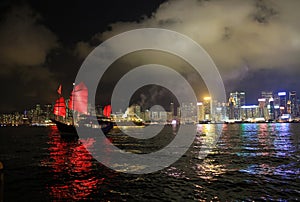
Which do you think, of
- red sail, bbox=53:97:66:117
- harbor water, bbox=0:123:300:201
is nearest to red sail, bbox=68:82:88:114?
Answer: red sail, bbox=53:97:66:117

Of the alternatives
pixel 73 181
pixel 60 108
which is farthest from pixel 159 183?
pixel 60 108

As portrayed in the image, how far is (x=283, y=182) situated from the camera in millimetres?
16812

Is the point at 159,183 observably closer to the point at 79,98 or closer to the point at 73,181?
the point at 73,181

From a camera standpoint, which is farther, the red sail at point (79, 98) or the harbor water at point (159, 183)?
the red sail at point (79, 98)

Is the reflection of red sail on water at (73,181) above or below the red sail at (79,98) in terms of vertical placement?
below

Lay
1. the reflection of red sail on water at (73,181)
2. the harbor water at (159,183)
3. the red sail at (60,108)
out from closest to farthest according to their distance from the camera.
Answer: the harbor water at (159,183), the reflection of red sail on water at (73,181), the red sail at (60,108)

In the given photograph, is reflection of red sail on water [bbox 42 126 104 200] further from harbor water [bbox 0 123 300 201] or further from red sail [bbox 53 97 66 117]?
red sail [bbox 53 97 66 117]

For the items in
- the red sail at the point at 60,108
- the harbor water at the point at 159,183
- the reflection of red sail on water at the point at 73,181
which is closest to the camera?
the harbor water at the point at 159,183

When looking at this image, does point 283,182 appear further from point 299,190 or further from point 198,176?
point 198,176

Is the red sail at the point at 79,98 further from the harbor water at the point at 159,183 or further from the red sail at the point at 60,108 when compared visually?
the harbor water at the point at 159,183

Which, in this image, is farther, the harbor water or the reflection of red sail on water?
the reflection of red sail on water

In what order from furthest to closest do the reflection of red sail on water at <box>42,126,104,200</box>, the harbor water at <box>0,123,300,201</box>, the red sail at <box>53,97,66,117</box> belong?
the red sail at <box>53,97,66,117</box> < the reflection of red sail on water at <box>42,126,104,200</box> < the harbor water at <box>0,123,300,201</box>

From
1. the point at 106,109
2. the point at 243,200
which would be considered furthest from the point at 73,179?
the point at 106,109

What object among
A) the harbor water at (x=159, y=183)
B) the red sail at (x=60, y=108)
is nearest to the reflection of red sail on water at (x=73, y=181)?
the harbor water at (x=159, y=183)
